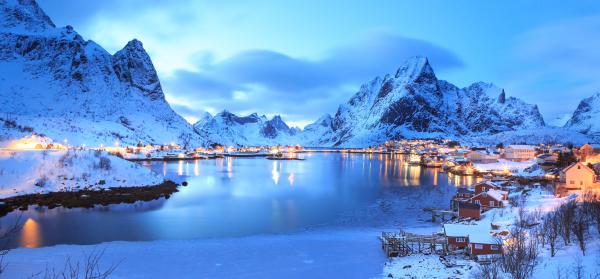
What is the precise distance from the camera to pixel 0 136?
60.8 meters

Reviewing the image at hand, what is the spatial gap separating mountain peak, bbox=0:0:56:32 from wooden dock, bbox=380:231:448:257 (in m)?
193

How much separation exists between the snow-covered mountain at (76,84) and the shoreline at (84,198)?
237ft

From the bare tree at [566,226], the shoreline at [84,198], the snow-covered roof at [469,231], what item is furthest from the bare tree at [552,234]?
the shoreline at [84,198]

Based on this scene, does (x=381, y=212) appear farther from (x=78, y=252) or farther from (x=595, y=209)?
(x=78, y=252)

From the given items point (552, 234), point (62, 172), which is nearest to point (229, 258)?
point (552, 234)

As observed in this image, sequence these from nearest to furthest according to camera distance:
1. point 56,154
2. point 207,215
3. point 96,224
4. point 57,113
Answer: point 96,224, point 207,215, point 56,154, point 57,113

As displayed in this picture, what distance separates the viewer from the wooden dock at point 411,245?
77.6ft

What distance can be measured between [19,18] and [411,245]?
204 metres

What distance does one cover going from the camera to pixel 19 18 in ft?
573

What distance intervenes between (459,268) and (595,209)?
857 centimetres

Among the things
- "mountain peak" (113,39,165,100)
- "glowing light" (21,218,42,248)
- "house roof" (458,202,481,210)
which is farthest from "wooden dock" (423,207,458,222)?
"mountain peak" (113,39,165,100)

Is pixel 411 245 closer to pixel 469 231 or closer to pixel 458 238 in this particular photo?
pixel 458 238

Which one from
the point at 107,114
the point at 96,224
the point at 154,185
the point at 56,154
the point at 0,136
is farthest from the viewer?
the point at 107,114

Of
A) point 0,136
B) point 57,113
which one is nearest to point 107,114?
point 57,113
